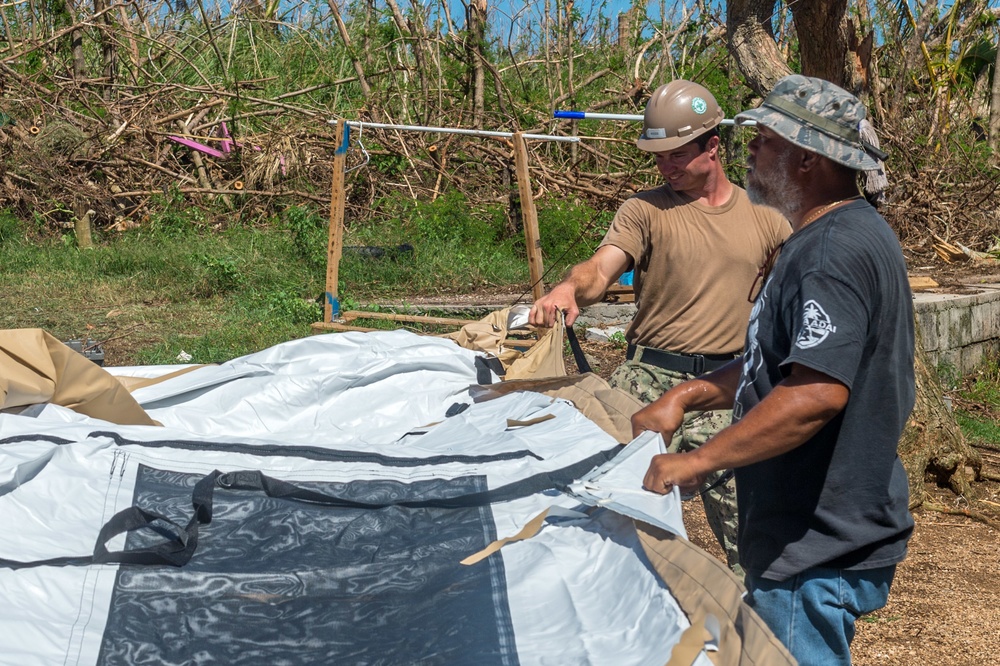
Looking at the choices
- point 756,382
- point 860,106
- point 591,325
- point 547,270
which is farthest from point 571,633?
point 547,270

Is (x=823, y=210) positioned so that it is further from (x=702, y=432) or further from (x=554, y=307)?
(x=702, y=432)

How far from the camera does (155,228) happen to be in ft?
32.0

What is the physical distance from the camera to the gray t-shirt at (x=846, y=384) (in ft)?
5.21

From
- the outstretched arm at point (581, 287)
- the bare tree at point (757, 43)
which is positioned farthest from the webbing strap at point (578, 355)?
the bare tree at point (757, 43)

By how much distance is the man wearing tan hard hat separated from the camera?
9.75 ft

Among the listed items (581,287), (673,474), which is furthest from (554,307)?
(673,474)

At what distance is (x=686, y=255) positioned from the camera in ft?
9.96

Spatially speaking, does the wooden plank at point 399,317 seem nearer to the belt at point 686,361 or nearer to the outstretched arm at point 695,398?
the belt at point 686,361

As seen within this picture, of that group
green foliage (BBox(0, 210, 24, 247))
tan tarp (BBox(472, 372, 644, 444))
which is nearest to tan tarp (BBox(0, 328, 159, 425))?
tan tarp (BBox(472, 372, 644, 444))

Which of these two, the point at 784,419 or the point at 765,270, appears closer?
the point at 784,419

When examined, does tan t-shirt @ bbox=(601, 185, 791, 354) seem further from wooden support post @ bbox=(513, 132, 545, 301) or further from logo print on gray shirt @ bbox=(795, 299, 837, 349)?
wooden support post @ bbox=(513, 132, 545, 301)

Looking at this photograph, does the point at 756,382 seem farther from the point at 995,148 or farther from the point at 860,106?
the point at 995,148

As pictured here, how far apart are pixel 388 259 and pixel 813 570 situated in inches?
281

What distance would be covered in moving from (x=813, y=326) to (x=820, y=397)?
11 centimetres
